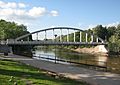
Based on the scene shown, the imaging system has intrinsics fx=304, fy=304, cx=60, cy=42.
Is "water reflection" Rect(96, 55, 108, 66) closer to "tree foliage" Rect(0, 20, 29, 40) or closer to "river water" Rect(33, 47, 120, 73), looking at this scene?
"river water" Rect(33, 47, 120, 73)

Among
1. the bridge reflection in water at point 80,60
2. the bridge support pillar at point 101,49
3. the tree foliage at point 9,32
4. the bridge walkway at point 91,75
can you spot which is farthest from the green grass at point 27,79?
the bridge support pillar at point 101,49

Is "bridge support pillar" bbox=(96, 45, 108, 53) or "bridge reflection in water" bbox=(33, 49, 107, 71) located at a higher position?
"bridge support pillar" bbox=(96, 45, 108, 53)

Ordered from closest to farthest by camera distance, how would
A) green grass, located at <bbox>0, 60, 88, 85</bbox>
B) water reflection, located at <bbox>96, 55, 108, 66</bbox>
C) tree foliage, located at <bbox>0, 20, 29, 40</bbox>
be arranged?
green grass, located at <bbox>0, 60, 88, 85</bbox>, water reflection, located at <bbox>96, 55, 108, 66</bbox>, tree foliage, located at <bbox>0, 20, 29, 40</bbox>

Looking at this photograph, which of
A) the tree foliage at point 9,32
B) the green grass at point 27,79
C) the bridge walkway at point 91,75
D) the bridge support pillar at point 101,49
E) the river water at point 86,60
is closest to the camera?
the green grass at point 27,79

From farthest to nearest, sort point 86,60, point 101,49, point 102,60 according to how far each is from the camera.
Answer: point 101,49
point 102,60
point 86,60

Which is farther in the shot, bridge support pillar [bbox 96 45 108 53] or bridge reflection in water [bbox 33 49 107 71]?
bridge support pillar [bbox 96 45 108 53]

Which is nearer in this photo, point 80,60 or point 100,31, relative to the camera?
point 80,60

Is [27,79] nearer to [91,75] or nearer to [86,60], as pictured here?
[91,75]

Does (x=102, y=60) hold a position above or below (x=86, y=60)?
below

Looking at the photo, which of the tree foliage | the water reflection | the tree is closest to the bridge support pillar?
the tree

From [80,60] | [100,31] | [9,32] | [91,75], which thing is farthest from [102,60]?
[100,31]

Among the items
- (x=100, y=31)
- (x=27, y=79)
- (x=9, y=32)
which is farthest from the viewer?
(x=100, y=31)

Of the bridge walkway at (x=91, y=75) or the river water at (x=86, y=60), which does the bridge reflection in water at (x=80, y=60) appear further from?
the bridge walkway at (x=91, y=75)

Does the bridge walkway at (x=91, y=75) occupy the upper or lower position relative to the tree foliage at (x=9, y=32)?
lower
